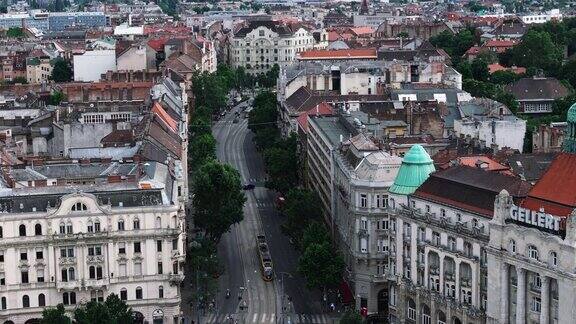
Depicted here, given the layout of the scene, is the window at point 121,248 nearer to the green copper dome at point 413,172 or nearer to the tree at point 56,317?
the tree at point 56,317

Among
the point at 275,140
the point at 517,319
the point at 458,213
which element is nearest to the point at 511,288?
the point at 517,319

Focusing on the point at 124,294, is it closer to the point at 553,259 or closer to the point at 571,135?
the point at 553,259

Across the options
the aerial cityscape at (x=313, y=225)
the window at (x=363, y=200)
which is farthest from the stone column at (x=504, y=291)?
the window at (x=363, y=200)

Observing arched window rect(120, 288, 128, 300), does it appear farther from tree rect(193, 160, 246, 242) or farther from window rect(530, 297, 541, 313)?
window rect(530, 297, 541, 313)

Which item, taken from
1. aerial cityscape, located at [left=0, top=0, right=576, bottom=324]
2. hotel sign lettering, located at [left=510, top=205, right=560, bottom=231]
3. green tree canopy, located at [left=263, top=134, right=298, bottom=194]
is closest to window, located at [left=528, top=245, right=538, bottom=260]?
aerial cityscape, located at [left=0, top=0, right=576, bottom=324]

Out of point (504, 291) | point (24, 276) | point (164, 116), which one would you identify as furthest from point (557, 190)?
point (164, 116)
